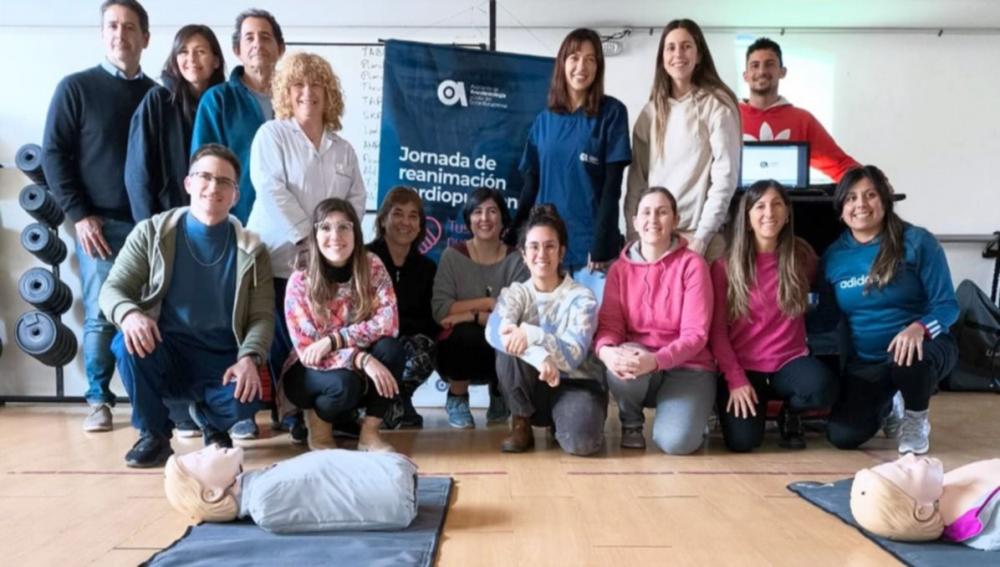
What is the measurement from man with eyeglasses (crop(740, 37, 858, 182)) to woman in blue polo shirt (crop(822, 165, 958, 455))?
2.65 feet

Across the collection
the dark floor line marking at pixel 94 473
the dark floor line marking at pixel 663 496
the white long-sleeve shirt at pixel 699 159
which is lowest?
the dark floor line marking at pixel 94 473

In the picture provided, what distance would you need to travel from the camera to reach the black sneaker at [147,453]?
2250mm

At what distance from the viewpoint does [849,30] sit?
453cm

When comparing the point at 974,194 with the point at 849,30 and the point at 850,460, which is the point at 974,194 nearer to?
the point at 849,30

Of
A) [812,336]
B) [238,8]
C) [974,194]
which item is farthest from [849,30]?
[238,8]

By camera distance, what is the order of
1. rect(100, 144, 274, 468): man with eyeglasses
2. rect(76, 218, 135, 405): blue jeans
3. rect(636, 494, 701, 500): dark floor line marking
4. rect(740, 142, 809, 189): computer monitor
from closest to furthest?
rect(636, 494, 701, 500): dark floor line marking < rect(100, 144, 274, 468): man with eyeglasses < rect(76, 218, 135, 405): blue jeans < rect(740, 142, 809, 189): computer monitor

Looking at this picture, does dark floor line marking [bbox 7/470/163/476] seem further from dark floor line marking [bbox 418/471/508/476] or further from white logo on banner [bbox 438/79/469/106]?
white logo on banner [bbox 438/79/469/106]

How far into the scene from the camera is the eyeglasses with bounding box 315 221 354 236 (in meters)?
2.35

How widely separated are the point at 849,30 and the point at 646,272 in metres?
2.98

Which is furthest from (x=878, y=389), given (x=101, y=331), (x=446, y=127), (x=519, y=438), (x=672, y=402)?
(x=101, y=331)

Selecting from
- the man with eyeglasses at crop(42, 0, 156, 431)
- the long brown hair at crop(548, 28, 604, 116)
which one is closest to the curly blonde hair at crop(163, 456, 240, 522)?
the man with eyeglasses at crop(42, 0, 156, 431)

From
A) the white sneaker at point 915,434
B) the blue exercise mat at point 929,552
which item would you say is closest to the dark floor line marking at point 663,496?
the blue exercise mat at point 929,552

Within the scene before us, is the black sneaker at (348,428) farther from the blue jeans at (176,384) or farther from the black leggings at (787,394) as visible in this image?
the black leggings at (787,394)

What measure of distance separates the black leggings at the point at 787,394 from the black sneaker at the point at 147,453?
1853 millimetres
